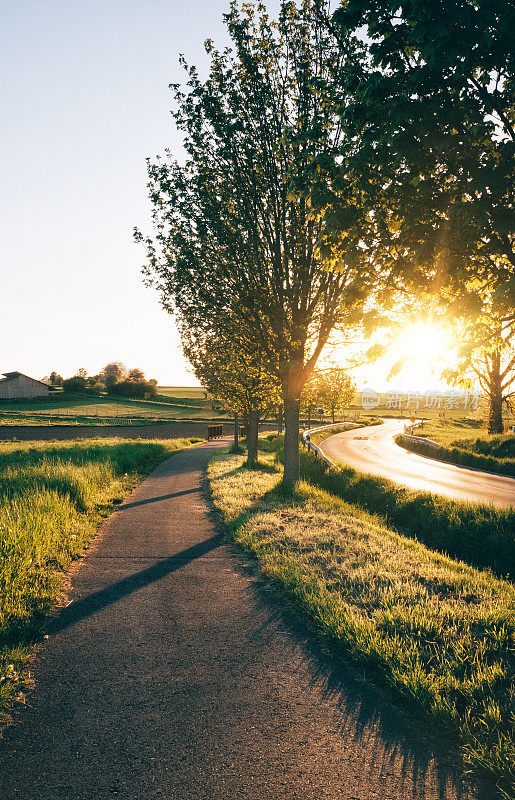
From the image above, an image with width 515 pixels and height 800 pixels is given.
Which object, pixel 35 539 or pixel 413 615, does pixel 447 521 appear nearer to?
pixel 413 615

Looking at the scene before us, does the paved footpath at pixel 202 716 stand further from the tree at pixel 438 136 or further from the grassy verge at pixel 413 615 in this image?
the tree at pixel 438 136

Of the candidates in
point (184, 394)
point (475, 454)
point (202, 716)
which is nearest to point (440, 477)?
point (475, 454)

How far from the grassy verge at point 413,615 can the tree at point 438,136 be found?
3.33 meters

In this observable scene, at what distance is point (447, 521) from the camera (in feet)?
31.9

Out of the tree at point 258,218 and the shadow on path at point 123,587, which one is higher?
the tree at point 258,218

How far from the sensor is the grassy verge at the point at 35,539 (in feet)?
13.6

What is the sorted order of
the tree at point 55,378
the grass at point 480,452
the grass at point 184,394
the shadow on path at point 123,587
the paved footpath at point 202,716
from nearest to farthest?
the paved footpath at point 202,716 → the shadow on path at point 123,587 → the grass at point 480,452 → the grass at point 184,394 → the tree at point 55,378

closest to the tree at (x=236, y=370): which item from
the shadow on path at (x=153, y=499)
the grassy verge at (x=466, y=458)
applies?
the shadow on path at (x=153, y=499)

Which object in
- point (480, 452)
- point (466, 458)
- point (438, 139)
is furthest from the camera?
point (480, 452)

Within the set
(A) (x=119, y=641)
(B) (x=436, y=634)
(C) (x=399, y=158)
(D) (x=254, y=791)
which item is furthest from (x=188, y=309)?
(D) (x=254, y=791)

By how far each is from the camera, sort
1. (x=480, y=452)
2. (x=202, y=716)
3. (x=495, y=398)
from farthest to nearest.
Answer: (x=495, y=398) → (x=480, y=452) → (x=202, y=716)

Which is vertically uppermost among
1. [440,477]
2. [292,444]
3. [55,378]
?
[55,378]

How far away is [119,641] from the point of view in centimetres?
431

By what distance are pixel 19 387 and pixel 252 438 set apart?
80.6 metres
